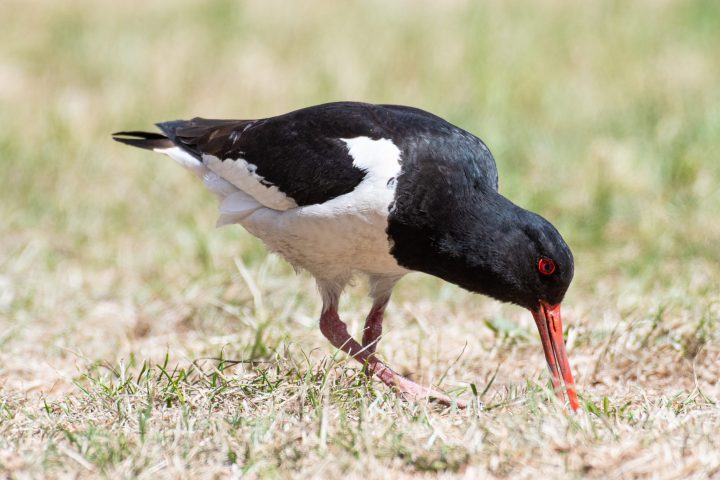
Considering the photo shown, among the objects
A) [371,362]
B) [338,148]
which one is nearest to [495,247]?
[371,362]

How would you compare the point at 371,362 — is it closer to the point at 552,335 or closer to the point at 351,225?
the point at 351,225

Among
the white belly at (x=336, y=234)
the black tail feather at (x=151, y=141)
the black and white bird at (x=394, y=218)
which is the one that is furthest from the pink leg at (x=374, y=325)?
the black tail feather at (x=151, y=141)

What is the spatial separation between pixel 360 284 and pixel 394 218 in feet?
7.28

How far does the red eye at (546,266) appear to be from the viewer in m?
4.30

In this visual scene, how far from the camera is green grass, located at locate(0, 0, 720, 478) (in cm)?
349

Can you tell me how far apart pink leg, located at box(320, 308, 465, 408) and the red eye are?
669 mm

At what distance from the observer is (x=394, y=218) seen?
4.36 m

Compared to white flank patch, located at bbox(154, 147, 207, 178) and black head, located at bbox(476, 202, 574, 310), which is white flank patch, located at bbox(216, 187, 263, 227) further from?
black head, located at bbox(476, 202, 574, 310)

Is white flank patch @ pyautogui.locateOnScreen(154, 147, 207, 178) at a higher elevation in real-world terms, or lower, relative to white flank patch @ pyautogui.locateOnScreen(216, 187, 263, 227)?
higher

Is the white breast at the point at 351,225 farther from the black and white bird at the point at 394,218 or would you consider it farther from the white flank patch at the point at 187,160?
the white flank patch at the point at 187,160

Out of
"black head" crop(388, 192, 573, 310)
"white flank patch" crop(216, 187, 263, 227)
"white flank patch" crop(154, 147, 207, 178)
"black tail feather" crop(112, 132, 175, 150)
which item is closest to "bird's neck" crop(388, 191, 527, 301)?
"black head" crop(388, 192, 573, 310)

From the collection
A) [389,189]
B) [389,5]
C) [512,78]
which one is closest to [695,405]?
[389,189]

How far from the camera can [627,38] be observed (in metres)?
10.6

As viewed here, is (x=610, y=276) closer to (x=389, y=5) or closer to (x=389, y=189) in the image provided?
(x=389, y=189)
